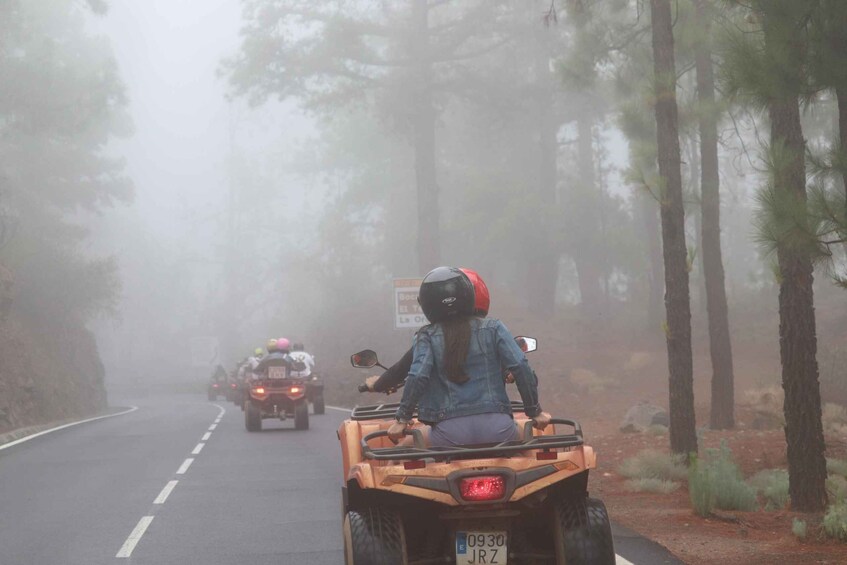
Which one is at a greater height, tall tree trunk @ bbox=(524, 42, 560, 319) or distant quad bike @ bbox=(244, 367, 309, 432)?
tall tree trunk @ bbox=(524, 42, 560, 319)

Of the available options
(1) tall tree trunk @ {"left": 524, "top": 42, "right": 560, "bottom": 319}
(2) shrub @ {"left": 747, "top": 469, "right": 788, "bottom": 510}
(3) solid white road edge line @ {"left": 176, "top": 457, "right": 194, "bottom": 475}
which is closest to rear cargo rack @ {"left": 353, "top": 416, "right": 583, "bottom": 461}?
(2) shrub @ {"left": 747, "top": 469, "right": 788, "bottom": 510}

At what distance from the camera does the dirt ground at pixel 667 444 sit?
951cm

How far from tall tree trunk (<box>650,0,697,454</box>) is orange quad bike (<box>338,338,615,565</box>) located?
8.82 m

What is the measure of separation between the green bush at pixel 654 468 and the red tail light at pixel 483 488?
8.39m

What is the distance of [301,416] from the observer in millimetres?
25562

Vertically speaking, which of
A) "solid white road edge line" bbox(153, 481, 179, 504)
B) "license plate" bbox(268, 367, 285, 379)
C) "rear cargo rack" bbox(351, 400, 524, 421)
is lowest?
"solid white road edge line" bbox(153, 481, 179, 504)

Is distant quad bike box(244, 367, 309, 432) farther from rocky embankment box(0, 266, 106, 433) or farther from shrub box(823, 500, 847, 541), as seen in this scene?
shrub box(823, 500, 847, 541)

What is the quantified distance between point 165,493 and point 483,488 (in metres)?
8.72

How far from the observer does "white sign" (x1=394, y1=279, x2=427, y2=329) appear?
3534 centimetres

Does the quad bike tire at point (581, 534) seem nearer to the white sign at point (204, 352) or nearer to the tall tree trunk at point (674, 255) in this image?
the tall tree trunk at point (674, 255)

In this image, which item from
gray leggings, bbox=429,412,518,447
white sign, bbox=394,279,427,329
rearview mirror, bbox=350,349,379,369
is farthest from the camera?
white sign, bbox=394,279,427,329

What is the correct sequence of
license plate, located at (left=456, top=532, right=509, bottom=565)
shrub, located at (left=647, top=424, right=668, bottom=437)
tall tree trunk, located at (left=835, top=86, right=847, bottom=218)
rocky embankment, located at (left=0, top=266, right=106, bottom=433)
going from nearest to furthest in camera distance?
license plate, located at (left=456, top=532, right=509, bottom=565) → tall tree trunk, located at (left=835, top=86, right=847, bottom=218) → shrub, located at (left=647, top=424, right=668, bottom=437) → rocky embankment, located at (left=0, top=266, right=106, bottom=433)

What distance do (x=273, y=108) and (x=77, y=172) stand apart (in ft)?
354

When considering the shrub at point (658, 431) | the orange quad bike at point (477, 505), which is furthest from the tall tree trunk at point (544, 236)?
the orange quad bike at point (477, 505)
